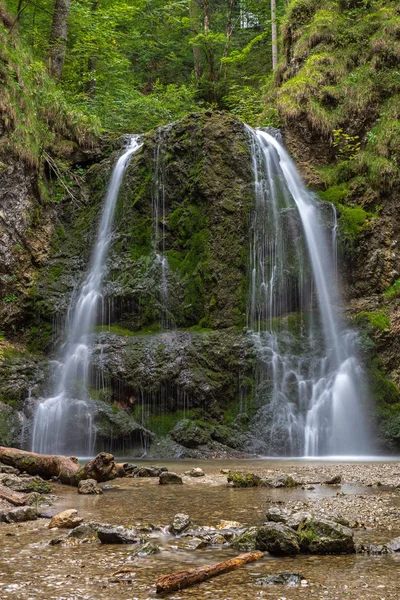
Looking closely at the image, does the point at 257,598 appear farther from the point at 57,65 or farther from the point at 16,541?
the point at 57,65

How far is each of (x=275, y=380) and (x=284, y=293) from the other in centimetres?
267

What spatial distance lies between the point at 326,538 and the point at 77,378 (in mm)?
9982

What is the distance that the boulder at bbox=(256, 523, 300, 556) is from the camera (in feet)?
12.3

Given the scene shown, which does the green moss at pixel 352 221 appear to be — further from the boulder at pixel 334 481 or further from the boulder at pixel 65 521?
the boulder at pixel 65 521

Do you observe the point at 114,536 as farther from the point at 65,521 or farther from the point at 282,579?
the point at 282,579

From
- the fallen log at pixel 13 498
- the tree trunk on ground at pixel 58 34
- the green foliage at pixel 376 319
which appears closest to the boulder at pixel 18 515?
the fallen log at pixel 13 498

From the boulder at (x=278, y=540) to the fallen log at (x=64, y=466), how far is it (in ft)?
13.5

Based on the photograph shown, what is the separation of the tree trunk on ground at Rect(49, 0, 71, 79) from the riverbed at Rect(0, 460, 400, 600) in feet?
60.9

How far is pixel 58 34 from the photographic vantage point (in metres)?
20.6

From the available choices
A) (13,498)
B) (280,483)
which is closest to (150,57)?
(280,483)

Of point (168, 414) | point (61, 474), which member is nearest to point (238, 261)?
point (168, 414)

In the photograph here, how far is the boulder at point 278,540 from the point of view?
374 centimetres

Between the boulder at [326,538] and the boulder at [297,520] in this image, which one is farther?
the boulder at [297,520]

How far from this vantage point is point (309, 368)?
1330 cm
